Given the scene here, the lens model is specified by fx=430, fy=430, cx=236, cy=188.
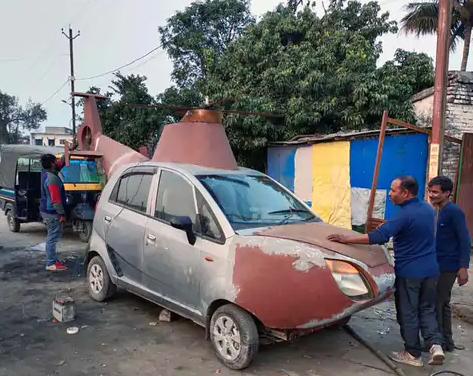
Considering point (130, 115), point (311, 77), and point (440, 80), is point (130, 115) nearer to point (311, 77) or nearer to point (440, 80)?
point (311, 77)

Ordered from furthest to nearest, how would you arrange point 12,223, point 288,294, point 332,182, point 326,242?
point 12,223, point 332,182, point 326,242, point 288,294

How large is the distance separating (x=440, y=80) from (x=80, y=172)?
311 inches

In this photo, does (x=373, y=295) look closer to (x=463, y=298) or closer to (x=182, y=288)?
(x=182, y=288)

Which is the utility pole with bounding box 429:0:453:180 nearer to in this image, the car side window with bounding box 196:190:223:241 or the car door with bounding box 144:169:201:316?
the car side window with bounding box 196:190:223:241

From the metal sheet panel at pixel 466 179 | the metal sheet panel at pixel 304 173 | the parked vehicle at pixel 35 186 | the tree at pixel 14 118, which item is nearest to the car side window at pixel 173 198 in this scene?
the parked vehicle at pixel 35 186

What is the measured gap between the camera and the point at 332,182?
→ 33.6ft

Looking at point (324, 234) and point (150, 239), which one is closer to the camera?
point (324, 234)

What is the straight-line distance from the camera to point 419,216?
3725 millimetres

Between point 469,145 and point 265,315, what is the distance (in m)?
6.50

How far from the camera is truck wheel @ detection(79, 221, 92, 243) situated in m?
9.73

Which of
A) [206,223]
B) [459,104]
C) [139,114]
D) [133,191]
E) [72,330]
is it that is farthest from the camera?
[139,114]

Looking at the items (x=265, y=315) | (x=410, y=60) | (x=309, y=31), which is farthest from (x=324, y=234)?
(x=309, y=31)

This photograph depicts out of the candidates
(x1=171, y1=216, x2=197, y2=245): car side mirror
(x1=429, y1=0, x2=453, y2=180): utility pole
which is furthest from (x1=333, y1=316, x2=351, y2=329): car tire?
(x1=429, y1=0, x2=453, y2=180): utility pole

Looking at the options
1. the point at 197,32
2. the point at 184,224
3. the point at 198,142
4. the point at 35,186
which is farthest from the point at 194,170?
the point at 197,32
